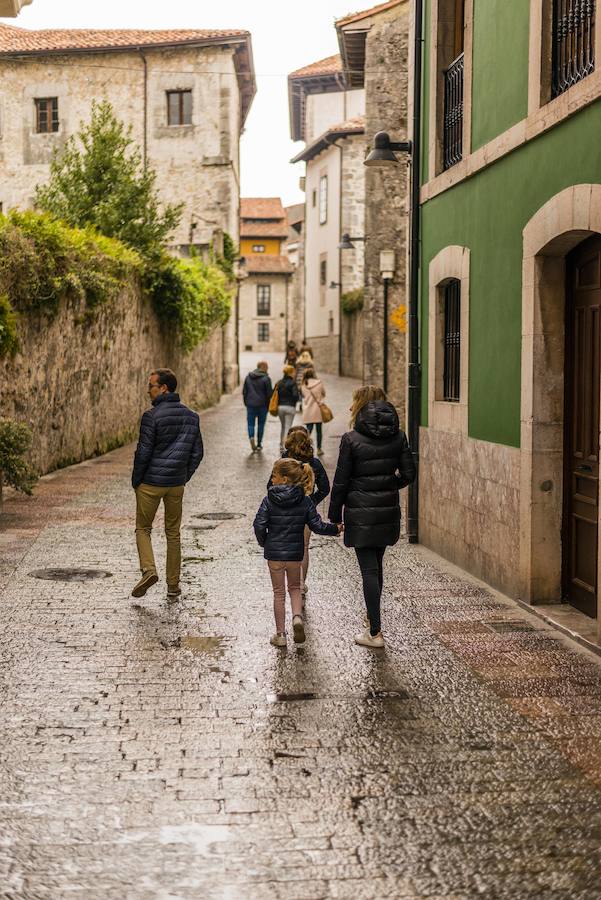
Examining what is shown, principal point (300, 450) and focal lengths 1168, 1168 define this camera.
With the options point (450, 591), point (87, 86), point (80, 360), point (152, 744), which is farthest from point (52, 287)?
point (87, 86)

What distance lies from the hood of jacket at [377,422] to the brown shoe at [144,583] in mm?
2226

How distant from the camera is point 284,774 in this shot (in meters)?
4.97

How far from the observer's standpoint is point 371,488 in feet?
24.3

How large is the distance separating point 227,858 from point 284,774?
915 millimetres

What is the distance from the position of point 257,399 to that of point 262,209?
7342cm

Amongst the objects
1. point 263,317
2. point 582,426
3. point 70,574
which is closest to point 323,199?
point 263,317

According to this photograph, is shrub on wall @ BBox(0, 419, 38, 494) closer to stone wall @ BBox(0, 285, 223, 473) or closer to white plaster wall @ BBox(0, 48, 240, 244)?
stone wall @ BBox(0, 285, 223, 473)

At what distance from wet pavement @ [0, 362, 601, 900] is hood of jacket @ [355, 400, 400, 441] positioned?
1341mm

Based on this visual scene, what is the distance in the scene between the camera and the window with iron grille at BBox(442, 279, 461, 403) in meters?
11.3

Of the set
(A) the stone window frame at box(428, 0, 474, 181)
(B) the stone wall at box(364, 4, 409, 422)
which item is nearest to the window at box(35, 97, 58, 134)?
(B) the stone wall at box(364, 4, 409, 422)

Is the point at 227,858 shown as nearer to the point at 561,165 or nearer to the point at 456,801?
the point at 456,801

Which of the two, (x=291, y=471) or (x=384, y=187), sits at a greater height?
(x=384, y=187)

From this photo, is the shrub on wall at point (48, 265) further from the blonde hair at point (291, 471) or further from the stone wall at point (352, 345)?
the stone wall at point (352, 345)

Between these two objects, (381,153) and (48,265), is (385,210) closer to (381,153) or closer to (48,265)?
(48,265)
